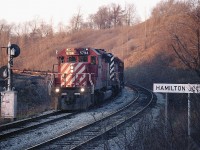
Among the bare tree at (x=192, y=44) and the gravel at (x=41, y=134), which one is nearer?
the bare tree at (x=192, y=44)

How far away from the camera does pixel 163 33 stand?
58.2m

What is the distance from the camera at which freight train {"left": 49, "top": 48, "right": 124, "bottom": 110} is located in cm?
1823

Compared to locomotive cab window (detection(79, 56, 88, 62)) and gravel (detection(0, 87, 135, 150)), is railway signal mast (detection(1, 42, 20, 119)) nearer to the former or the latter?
gravel (detection(0, 87, 135, 150))

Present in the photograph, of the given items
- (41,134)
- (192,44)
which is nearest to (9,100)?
(41,134)

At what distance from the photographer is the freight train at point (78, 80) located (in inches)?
718

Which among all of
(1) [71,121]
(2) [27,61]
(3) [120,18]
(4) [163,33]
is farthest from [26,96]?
(3) [120,18]

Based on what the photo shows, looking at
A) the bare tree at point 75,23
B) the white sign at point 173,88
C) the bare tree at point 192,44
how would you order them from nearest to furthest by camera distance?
the bare tree at point 192,44
the white sign at point 173,88
the bare tree at point 75,23

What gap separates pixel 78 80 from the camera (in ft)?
62.2

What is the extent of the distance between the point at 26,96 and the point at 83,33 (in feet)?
216

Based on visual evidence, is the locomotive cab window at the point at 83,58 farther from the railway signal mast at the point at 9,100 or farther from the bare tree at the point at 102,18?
the bare tree at the point at 102,18

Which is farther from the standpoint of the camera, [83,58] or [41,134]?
[83,58]

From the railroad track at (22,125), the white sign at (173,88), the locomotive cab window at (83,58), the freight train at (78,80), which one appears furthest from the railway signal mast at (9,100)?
the locomotive cab window at (83,58)

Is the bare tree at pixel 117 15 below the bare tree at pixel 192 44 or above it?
above

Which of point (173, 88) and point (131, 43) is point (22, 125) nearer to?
point (173, 88)
